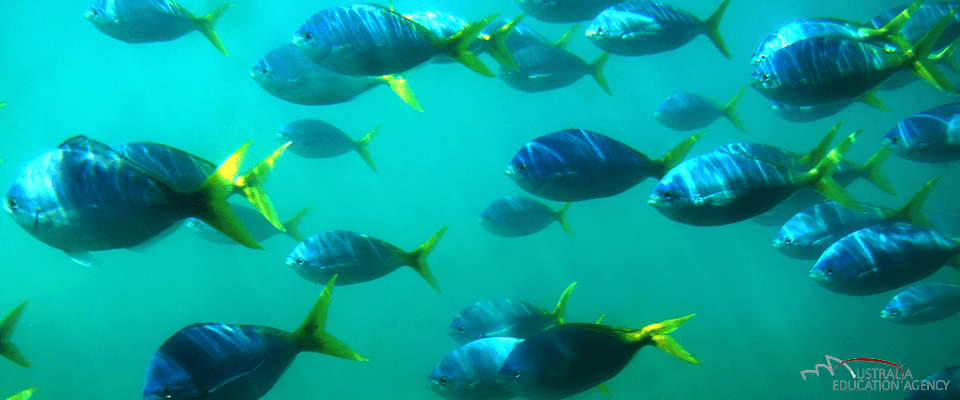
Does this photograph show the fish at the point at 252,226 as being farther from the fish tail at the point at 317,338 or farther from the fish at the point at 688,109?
the fish at the point at 688,109

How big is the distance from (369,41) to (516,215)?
2.69 meters

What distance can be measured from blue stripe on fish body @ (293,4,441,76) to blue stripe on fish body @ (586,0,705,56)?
1691 millimetres

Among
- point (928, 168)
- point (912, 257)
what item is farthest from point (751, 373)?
point (928, 168)

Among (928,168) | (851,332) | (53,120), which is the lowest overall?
(851,332)

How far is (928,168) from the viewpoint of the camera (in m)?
15.4

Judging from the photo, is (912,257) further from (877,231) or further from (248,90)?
(248,90)

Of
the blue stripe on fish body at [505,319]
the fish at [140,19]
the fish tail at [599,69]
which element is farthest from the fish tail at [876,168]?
the fish at [140,19]

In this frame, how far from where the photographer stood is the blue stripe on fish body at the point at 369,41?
2197mm

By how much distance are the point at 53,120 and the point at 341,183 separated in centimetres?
963

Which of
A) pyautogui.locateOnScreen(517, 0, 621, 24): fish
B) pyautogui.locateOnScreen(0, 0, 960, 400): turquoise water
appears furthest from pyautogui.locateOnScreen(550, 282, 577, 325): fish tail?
pyautogui.locateOnScreen(0, 0, 960, 400): turquoise water

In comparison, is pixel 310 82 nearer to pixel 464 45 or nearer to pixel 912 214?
pixel 464 45

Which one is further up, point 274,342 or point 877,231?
point 274,342

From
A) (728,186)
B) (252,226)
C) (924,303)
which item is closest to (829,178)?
(728,186)

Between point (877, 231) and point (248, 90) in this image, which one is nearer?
point (877, 231)
